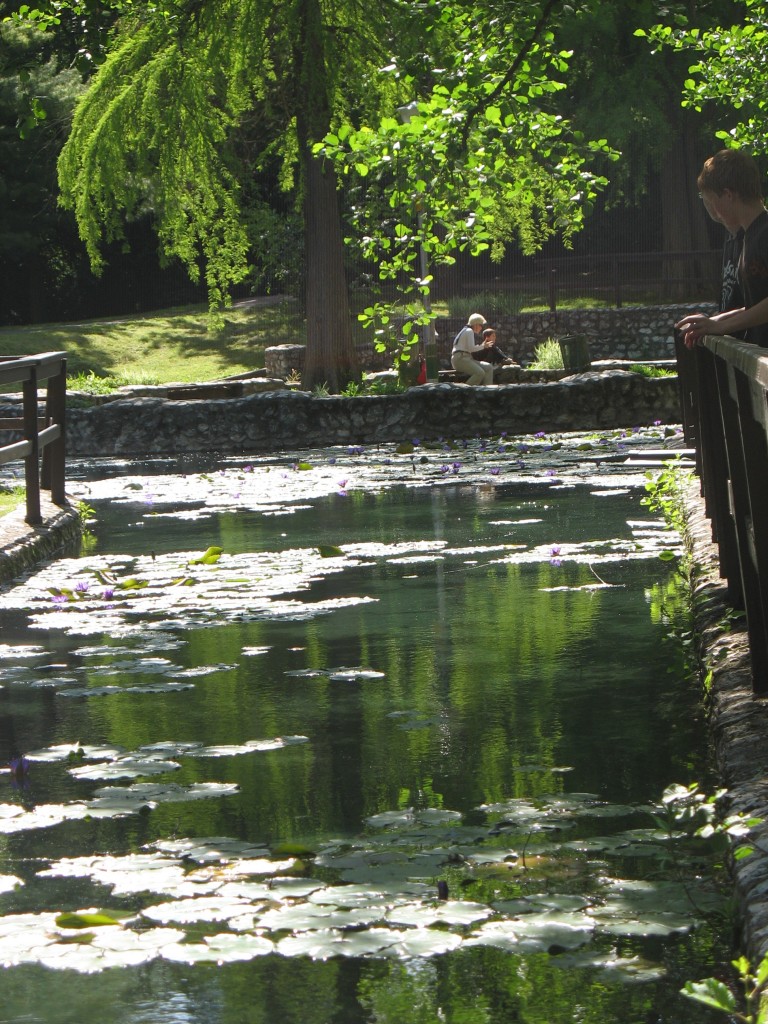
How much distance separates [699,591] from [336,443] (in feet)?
45.4

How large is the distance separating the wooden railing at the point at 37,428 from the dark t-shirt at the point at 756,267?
213 inches

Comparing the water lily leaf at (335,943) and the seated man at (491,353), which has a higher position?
the seated man at (491,353)

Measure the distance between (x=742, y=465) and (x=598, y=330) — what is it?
2933 cm

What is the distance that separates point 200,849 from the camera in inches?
156

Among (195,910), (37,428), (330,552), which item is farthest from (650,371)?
(195,910)

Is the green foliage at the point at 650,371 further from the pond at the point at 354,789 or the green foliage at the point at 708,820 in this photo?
the green foliage at the point at 708,820

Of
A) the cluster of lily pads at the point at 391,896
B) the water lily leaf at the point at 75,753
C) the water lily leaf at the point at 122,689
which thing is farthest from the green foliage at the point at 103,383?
the cluster of lily pads at the point at 391,896

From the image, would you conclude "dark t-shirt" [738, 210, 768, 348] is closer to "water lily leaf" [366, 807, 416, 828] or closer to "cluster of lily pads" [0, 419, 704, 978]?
"cluster of lily pads" [0, 419, 704, 978]

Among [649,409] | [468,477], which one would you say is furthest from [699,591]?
[649,409]

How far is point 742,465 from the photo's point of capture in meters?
5.04

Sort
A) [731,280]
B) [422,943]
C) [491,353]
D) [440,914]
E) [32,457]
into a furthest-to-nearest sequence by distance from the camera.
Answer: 1. [491,353]
2. [32,457]
3. [731,280]
4. [440,914]
5. [422,943]

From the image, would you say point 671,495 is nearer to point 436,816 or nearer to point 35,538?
point 35,538

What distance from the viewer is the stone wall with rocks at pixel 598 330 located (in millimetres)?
33031

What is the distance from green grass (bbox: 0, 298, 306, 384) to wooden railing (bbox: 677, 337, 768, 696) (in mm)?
27444
